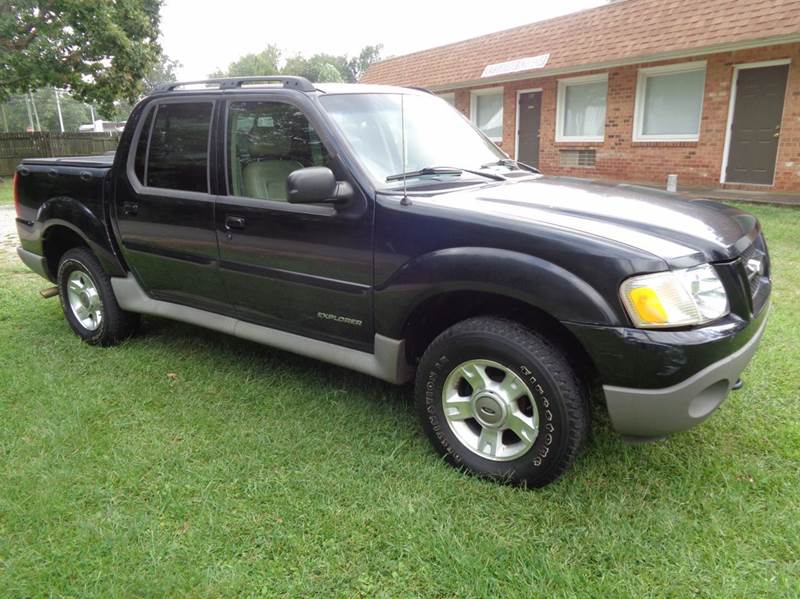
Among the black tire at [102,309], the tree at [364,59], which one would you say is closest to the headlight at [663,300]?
the black tire at [102,309]

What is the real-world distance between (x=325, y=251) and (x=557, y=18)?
48.9ft

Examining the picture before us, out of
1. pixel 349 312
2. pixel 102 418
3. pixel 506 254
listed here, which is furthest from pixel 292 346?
pixel 506 254

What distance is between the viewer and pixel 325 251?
10.4ft

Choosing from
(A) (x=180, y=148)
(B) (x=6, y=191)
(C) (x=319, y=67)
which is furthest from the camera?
(C) (x=319, y=67)

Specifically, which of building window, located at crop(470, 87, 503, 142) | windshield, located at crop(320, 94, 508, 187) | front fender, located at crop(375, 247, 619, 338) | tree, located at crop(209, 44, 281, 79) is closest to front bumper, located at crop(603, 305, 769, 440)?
front fender, located at crop(375, 247, 619, 338)

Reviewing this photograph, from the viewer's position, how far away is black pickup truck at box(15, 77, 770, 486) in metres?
2.39

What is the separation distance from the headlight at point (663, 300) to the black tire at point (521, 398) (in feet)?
1.36

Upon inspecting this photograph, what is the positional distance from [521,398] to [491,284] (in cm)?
56

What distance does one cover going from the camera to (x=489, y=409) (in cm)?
279

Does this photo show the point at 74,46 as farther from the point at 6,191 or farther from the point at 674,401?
the point at 674,401

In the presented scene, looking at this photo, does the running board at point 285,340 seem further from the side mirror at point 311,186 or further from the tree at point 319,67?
the tree at point 319,67

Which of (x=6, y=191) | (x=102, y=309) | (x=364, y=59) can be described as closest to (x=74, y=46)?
(x=6, y=191)

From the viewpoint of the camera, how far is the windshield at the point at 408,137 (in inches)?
127

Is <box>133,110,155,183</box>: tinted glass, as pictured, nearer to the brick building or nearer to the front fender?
the front fender
